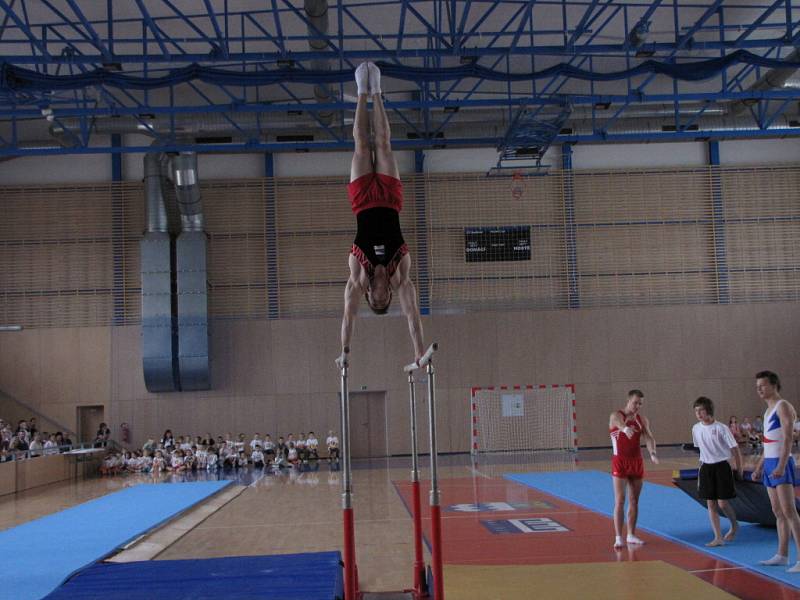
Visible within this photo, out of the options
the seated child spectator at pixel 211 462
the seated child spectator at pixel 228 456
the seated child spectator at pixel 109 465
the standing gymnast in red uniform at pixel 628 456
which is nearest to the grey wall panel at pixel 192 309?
the seated child spectator at pixel 228 456

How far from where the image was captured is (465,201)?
2867 centimetres

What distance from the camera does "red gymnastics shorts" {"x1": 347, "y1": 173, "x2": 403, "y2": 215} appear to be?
25.5ft

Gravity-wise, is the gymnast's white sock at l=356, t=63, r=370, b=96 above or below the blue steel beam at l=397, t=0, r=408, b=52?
below

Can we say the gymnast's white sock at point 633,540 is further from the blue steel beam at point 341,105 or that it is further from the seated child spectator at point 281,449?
the seated child spectator at point 281,449

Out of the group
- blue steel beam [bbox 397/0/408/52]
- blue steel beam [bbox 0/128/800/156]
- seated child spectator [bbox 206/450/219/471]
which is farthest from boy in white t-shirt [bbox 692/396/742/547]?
seated child spectator [bbox 206/450/219/471]

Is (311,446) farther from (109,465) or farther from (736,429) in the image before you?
(736,429)

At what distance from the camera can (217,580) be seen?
8281 mm

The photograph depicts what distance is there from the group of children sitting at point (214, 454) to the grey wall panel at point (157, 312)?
2119 mm

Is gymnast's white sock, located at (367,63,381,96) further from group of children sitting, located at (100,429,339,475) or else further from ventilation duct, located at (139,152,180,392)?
ventilation duct, located at (139,152,180,392)

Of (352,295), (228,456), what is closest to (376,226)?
(352,295)

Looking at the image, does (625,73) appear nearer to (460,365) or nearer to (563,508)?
(563,508)

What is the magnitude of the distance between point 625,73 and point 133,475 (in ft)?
58.0

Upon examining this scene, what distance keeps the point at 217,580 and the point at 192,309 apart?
1917 centimetres

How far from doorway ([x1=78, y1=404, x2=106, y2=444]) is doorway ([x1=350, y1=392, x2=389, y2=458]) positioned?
879 cm
